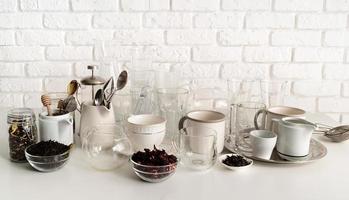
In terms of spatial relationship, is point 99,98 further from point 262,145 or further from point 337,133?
point 337,133

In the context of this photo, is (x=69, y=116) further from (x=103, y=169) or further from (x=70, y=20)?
(x=70, y=20)

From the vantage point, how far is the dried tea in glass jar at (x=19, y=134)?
3.25 feet

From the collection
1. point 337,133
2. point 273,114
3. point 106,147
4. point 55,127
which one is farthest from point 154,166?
point 337,133

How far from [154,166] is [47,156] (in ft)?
0.83

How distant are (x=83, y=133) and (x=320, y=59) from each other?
0.94 m

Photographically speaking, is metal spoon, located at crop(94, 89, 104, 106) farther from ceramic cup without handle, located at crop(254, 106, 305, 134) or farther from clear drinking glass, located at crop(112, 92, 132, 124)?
ceramic cup without handle, located at crop(254, 106, 305, 134)

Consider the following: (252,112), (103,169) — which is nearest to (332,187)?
(252,112)

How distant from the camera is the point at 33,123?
40.2 inches

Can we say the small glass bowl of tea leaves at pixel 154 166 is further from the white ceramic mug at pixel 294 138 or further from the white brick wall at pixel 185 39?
the white brick wall at pixel 185 39

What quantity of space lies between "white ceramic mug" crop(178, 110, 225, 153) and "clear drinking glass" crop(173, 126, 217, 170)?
0.04ft

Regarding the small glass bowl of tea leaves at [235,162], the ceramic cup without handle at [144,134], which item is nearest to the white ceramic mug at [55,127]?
the ceramic cup without handle at [144,134]

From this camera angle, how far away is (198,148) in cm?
100

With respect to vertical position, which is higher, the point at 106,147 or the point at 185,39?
the point at 185,39

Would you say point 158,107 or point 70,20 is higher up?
point 70,20
